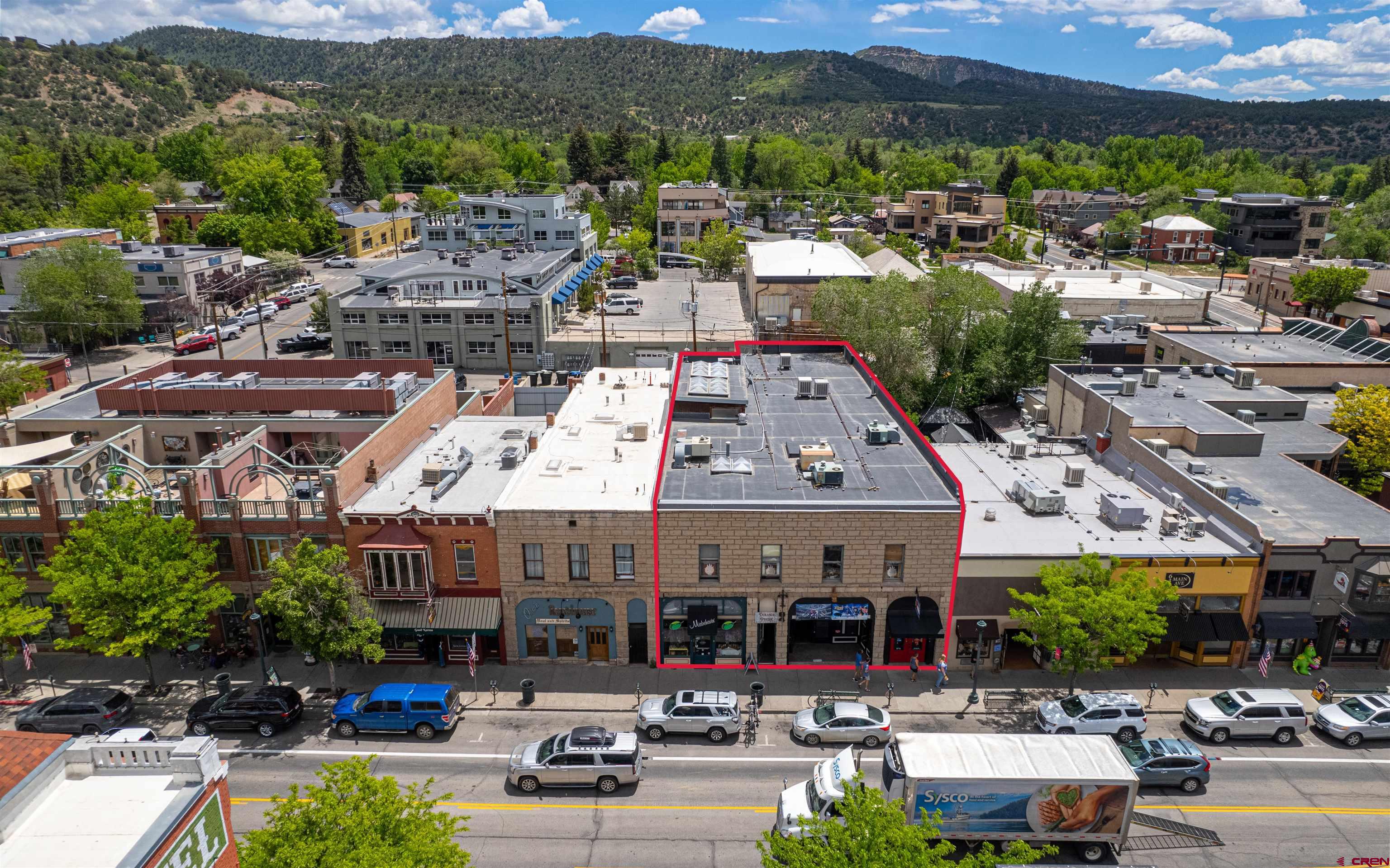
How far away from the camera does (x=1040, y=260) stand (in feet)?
458

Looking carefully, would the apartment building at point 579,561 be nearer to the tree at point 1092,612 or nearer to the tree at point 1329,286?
the tree at point 1092,612

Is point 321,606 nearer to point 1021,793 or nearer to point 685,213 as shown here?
point 1021,793

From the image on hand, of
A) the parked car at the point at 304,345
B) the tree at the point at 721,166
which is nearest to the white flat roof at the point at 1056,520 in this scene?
the parked car at the point at 304,345

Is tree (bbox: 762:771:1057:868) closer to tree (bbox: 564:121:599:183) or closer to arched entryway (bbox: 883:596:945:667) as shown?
arched entryway (bbox: 883:596:945:667)

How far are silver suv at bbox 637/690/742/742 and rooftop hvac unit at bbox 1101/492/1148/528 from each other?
63.1 ft

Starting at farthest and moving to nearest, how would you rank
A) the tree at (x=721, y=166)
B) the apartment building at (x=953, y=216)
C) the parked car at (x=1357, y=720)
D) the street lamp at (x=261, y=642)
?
the tree at (x=721, y=166)
the apartment building at (x=953, y=216)
the street lamp at (x=261, y=642)
the parked car at (x=1357, y=720)

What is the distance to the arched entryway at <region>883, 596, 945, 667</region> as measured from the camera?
35.1m

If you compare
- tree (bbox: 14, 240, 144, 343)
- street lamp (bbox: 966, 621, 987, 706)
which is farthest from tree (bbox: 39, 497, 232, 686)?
tree (bbox: 14, 240, 144, 343)

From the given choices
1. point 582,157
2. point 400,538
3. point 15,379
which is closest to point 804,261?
point 400,538

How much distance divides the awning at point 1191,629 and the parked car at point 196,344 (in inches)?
3376

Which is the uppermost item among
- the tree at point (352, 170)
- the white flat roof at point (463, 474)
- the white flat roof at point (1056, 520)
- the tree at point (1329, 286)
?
the tree at point (352, 170)

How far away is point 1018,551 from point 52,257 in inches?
3716

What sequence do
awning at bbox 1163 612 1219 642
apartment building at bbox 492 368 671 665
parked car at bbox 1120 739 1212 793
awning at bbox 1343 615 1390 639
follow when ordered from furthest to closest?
awning at bbox 1343 615 1390 639, awning at bbox 1163 612 1219 642, apartment building at bbox 492 368 671 665, parked car at bbox 1120 739 1212 793

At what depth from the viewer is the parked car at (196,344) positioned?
83.6 m
